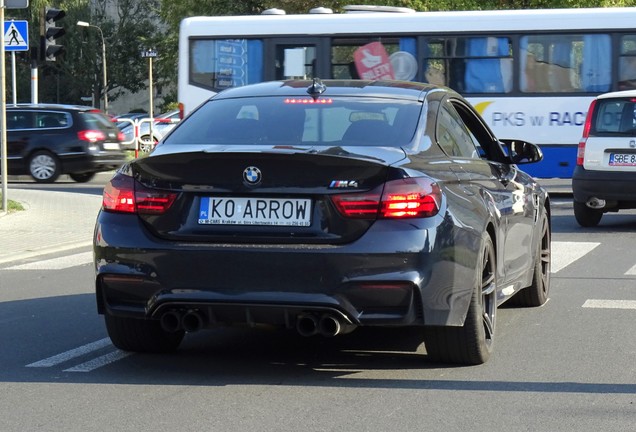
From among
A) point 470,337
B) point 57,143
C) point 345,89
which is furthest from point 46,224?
point 470,337

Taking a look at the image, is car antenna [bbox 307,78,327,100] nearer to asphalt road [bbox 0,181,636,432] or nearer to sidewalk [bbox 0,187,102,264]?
asphalt road [bbox 0,181,636,432]

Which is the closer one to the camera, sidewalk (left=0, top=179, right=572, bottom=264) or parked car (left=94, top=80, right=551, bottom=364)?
parked car (left=94, top=80, right=551, bottom=364)

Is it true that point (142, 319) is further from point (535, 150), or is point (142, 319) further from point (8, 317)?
point (535, 150)

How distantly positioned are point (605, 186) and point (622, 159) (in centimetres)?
39

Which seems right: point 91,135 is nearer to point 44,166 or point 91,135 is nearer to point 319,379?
point 44,166

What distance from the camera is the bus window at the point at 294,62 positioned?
2372 centimetres

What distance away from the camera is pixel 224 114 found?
727 centimetres

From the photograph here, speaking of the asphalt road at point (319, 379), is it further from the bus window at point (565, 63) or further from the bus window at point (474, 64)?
the bus window at point (474, 64)

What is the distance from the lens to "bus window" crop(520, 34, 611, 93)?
2270cm

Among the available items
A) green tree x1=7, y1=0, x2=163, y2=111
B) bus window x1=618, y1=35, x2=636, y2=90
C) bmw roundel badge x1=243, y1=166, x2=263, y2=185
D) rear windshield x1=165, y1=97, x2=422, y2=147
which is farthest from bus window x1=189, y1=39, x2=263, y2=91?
green tree x1=7, y1=0, x2=163, y2=111

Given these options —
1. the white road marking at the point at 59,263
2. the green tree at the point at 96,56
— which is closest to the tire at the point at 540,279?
the white road marking at the point at 59,263

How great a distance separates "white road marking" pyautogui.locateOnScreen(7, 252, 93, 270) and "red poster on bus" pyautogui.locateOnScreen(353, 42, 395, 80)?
10706mm

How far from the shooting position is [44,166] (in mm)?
27062

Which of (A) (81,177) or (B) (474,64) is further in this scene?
(A) (81,177)
